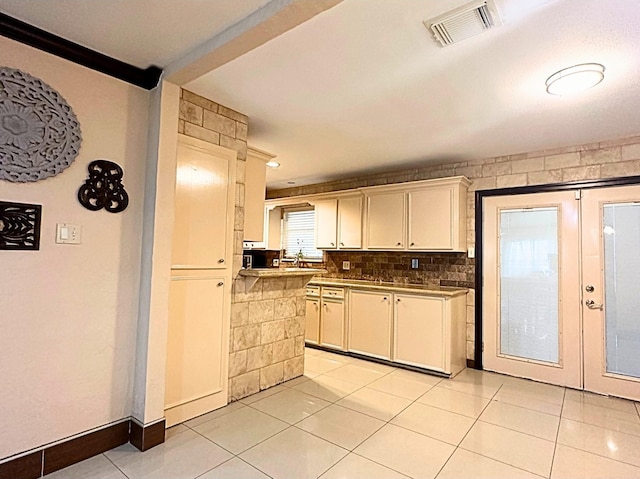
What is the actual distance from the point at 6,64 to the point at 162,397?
6.78 ft

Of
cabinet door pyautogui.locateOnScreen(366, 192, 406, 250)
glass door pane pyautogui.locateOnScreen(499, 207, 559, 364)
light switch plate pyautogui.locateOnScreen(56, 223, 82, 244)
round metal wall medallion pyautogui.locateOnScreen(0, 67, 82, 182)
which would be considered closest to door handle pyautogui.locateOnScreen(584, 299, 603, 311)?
glass door pane pyautogui.locateOnScreen(499, 207, 559, 364)

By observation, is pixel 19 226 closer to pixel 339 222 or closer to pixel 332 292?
pixel 332 292

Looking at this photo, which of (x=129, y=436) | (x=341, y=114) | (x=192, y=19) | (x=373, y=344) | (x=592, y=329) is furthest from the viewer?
(x=373, y=344)

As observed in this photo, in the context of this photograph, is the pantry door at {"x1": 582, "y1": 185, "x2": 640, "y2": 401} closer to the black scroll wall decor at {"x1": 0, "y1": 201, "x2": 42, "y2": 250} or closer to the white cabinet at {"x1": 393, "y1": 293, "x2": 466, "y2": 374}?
the white cabinet at {"x1": 393, "y1": 293, "x2": 466, "y2": 374}

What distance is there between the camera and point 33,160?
189cm

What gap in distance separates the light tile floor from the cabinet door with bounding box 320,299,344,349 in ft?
3.36

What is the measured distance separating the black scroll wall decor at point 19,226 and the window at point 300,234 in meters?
3.84

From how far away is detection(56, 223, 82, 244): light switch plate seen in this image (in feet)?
6.56

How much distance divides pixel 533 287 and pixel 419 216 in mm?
1426

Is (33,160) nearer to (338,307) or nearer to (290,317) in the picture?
(290,317)

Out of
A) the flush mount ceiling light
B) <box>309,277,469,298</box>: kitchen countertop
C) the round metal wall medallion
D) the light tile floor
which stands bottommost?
the light tile floor

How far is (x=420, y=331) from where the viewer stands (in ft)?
12.6

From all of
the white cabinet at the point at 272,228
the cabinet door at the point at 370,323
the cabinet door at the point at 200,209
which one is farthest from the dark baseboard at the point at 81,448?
the white cabinet at the point at 272,228

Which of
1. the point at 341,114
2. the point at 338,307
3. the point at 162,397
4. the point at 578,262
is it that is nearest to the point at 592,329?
the point at 578,262
